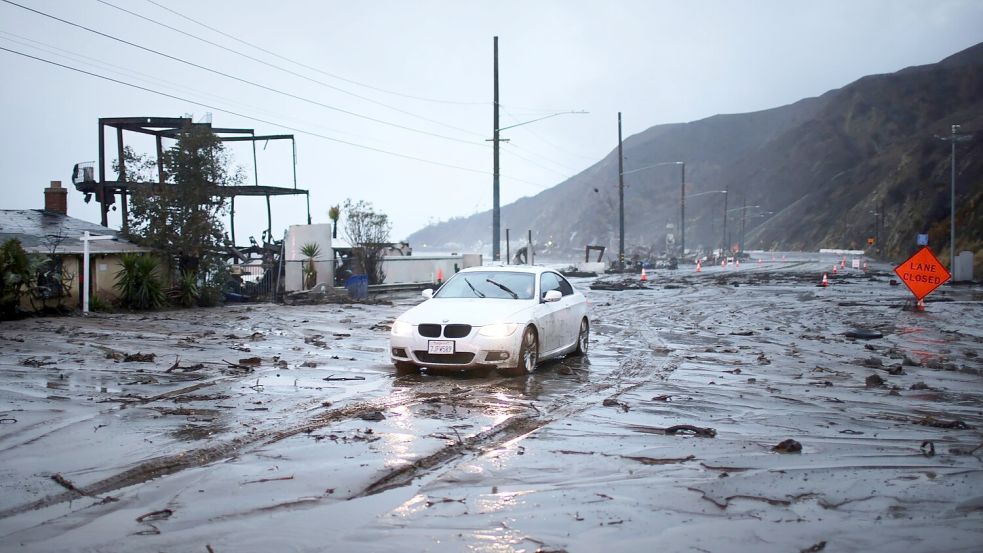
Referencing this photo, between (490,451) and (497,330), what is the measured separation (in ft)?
12.8

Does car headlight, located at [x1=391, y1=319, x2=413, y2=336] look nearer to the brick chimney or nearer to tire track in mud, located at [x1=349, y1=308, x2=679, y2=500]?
tire track in mud, located at [x1=349, y1=308, x2=679, y2=500]

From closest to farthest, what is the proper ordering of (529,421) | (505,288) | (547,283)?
1. (529,421)
2. (505,288)
3. (547,283)

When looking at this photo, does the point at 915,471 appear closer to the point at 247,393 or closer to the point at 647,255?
the point at 247,393

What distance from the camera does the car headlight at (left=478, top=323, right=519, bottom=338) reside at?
412 inches

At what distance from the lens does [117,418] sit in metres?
7.88

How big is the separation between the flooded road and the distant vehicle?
0.31 m

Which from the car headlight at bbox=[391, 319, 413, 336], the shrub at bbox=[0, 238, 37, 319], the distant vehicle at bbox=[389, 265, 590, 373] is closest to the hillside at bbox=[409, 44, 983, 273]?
the shrub at bbox=[0, 238, 37, 319]

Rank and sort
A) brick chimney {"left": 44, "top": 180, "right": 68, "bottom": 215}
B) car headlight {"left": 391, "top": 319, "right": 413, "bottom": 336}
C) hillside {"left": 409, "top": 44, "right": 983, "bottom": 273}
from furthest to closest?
hillside {"left": 409, "top": 44, "right": 983, "bottom": 273} → brick chimney {"left": 44, "top": 180, "right": 68, "bottom": 215} → car headlight {"left": 391, "top": 319, "right": 413, "bottom": 336}

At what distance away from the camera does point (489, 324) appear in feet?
34.5

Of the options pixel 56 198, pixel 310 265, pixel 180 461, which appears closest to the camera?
pixel 180 461

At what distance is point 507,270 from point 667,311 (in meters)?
12.4

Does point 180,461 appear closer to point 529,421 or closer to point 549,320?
point 529,421

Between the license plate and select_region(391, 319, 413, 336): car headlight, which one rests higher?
select_region(391, 319, 413, 336): car headlight

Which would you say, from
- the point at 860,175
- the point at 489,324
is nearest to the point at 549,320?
the point at 489,324
